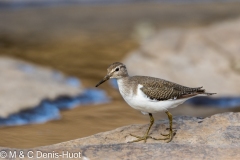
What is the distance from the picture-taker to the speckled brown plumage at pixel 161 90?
7.62 meters

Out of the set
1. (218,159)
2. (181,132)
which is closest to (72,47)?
(181,132)

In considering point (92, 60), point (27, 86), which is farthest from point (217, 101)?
point (92, 60)

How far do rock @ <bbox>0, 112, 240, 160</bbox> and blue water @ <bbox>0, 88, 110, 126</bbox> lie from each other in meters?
2.84

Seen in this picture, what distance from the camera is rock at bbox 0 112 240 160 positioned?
272 inches

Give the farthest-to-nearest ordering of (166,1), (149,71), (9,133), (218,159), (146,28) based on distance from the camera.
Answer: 1. (166,1)
2. (146,28)
3. (149,71)
4. (9,133)
5. (218,159)

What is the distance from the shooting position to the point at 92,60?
15805 mm

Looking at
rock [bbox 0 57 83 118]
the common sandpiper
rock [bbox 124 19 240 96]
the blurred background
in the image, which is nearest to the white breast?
the common sandpiper

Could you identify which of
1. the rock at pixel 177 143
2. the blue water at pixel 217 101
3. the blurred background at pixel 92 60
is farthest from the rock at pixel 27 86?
the rock at pixel 177 143

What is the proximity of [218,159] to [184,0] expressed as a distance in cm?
1915

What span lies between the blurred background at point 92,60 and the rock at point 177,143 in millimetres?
1324

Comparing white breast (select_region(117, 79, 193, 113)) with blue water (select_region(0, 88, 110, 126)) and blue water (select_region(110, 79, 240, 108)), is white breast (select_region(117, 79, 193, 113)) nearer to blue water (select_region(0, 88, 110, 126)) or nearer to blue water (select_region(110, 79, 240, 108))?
blue water (select_region(0, 88, 110, 126))

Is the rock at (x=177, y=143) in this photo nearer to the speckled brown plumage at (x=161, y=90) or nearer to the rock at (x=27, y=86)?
the speckled brown plumage at (x=161, y=90)

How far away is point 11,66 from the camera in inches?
505

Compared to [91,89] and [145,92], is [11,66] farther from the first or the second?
[145,92]
